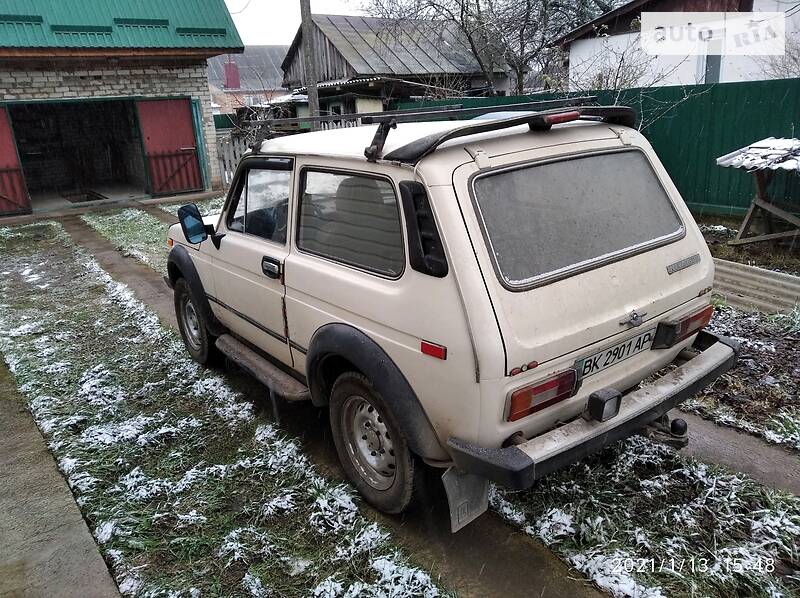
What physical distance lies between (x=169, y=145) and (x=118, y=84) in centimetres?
173

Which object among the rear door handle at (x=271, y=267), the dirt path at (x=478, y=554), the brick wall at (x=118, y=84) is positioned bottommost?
the dirt path at (x=478, y=554)

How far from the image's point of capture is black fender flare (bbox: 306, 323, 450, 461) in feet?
8.45

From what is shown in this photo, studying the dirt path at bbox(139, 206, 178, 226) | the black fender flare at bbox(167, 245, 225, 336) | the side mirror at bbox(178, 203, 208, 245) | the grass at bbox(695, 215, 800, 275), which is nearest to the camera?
the side mirror at bbox(178, 203, 208, 245)

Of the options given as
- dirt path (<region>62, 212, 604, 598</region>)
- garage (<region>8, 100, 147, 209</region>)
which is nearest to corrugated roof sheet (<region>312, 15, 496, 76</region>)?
garage (<region>8, 100, 147, 209</region>)

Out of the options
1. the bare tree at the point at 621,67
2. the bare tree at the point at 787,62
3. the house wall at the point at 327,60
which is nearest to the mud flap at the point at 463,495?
the bare tree at the point at 621,67

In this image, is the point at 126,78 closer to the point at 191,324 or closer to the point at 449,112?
the point at 191,324

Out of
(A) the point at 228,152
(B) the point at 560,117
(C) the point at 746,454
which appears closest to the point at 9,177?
(A) the point at 228,152

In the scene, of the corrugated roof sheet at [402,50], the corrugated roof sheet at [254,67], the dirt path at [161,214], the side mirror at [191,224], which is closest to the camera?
the side mirror at [191,224]

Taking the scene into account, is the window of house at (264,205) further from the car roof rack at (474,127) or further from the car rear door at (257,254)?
the car roof rack at (474,127)

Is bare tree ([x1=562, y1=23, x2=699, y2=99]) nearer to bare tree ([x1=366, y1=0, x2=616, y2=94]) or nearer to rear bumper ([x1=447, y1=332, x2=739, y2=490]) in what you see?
bare tree ([x1=366, y1=0, x2=616, y2=94])

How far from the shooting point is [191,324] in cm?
510

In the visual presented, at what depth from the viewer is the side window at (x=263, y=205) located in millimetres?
3510

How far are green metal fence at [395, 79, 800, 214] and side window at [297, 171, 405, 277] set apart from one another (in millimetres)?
4755

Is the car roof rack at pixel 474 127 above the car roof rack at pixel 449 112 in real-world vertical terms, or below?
below
